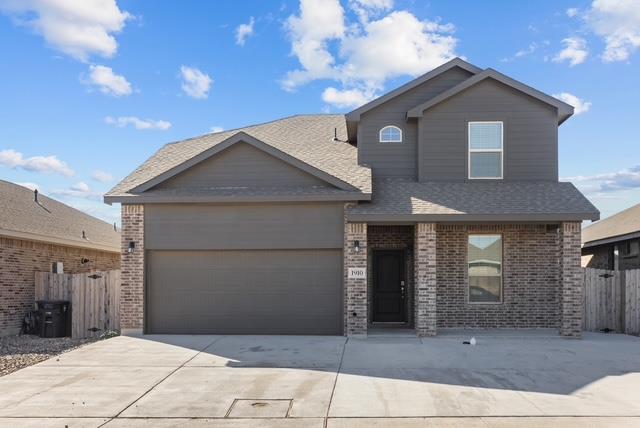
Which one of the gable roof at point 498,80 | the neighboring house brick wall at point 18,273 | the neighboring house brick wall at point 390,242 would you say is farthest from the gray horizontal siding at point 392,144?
the neighboring house brick wall at point 18,273

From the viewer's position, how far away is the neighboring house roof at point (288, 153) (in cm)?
1404

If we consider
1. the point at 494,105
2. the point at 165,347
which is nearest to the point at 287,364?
the point at 165,347

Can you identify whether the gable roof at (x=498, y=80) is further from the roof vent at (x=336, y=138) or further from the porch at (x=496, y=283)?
the roof vent at (x=336, y=138)

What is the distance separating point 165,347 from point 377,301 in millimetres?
5900

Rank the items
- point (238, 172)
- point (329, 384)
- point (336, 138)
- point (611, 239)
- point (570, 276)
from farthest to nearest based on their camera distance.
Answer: point (611, 239), point (336, 138), point (238, 172), point (570, 276), point (329, 384)

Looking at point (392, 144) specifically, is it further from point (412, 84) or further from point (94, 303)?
point (94, 303)

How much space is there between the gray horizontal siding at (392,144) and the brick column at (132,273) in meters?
6.00

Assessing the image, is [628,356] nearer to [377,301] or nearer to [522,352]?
[522,352]

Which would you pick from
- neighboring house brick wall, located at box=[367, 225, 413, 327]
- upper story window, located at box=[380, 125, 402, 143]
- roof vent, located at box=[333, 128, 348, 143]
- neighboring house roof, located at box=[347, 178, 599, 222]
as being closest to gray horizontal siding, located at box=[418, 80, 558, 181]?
neighboring house roof, located at box=[347, 178, 599, 222]

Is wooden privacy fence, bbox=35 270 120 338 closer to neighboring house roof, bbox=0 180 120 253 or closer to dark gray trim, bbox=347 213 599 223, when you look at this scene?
neighboring house roof, bbox=0 180 120 253

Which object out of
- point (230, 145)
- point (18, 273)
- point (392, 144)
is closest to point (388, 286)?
point (392, 144)

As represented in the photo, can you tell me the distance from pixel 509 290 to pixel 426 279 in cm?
279

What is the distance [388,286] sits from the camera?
51.4 ft

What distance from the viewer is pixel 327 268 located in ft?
45.8
